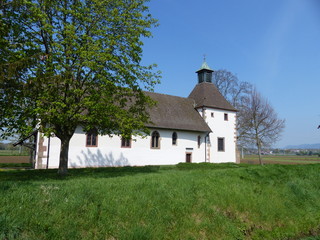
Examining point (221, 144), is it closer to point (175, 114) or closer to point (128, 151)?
point (175, 114)

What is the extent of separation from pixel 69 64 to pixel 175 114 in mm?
16778

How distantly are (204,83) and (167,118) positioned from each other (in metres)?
10.3

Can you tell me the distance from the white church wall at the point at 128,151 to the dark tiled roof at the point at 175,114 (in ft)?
2.58

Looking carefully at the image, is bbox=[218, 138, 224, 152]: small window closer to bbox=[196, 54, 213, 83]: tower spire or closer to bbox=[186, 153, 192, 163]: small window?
bbox=[186, 153, 192, 163]: small window

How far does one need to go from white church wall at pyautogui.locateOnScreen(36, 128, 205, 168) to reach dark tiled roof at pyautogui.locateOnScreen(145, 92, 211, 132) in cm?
79

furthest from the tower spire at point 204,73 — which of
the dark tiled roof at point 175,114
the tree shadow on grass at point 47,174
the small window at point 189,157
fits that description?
the tree shadow on grass at point 47,174

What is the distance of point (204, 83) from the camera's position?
33.5 metres

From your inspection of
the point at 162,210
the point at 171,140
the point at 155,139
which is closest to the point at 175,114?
the point at 171,140

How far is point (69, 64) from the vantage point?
39.8 feet

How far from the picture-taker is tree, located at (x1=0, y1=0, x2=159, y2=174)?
10008 millimetres

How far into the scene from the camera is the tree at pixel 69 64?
10.0 m

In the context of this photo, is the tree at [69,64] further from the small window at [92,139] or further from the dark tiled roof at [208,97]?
the dark tiled roof at [208,97]

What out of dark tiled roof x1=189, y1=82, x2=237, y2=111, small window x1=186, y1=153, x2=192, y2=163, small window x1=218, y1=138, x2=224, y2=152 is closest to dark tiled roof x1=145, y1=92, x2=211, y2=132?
dark tiled roof x1=189, y1=82, x2=237, y2=111

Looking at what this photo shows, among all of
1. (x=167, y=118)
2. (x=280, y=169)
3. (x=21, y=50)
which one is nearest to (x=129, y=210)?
(x=21, y=50)
